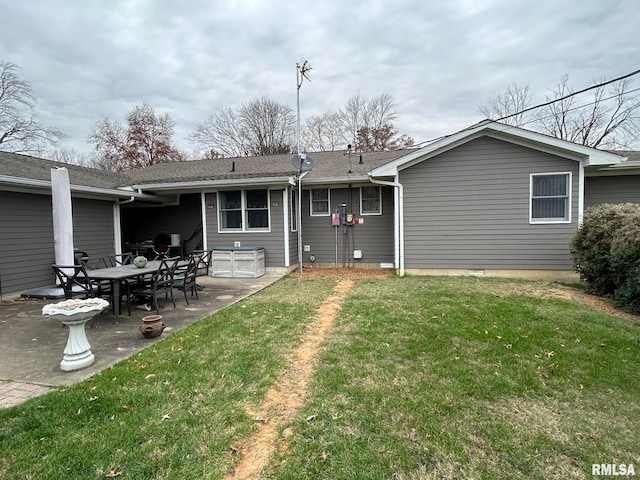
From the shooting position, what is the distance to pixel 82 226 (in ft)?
27.2

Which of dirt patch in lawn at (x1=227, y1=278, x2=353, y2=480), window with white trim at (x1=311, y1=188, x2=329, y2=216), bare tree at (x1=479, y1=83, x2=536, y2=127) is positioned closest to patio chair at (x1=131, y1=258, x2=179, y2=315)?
dirt patch in lawn at (x1=227, y1=278, x2=353, y2=480)

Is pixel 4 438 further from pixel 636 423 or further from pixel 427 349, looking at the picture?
pixel 636 423

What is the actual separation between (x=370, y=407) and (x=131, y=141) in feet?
86.9

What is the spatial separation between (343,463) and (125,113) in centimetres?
2759

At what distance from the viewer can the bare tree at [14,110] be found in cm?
1844

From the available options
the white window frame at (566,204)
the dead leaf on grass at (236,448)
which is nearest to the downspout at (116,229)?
the dead leaf on grass at (236,448)

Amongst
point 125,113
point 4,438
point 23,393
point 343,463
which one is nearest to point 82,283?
point 23,393

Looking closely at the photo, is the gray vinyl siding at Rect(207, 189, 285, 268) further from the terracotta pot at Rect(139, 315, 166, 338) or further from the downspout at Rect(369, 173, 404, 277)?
the terracotta pot at Rect(139, 315, 166, 338)

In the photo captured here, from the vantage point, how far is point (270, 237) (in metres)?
9.16

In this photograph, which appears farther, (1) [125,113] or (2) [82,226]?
(1) [125,113]

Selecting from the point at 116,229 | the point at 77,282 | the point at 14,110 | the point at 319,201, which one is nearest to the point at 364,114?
the point at 319,201

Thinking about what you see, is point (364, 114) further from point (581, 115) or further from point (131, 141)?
point (131, 141)

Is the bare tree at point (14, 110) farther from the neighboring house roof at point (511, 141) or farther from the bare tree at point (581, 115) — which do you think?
the bare tree at point (581, 115)

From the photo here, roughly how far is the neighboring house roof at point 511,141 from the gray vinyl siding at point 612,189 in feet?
4.72
